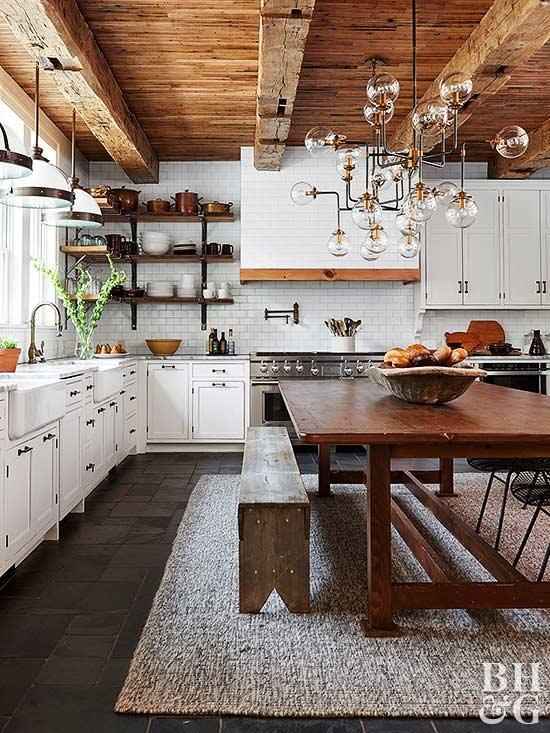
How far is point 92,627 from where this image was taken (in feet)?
7.72

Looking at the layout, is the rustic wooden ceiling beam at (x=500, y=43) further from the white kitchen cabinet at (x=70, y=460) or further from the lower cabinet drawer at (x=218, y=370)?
the lower cabinet drawer at (x=218, y=370)

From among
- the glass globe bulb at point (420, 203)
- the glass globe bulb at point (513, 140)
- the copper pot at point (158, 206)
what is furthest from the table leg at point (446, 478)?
the copper pot at point (158, 206)

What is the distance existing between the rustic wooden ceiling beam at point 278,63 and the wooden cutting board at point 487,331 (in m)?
2.91

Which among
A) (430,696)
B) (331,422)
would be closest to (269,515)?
(331,422)

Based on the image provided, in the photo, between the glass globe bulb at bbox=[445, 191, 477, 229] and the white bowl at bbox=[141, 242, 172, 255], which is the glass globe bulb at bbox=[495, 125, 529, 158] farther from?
the white bowl at bbox=[141, 242, 172, 255]

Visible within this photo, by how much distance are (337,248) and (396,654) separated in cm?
258

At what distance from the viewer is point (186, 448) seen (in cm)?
624

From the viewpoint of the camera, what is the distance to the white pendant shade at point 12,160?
289 cm

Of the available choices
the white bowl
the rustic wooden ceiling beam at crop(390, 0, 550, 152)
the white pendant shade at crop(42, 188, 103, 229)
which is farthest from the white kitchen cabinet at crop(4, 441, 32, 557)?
the white bowl

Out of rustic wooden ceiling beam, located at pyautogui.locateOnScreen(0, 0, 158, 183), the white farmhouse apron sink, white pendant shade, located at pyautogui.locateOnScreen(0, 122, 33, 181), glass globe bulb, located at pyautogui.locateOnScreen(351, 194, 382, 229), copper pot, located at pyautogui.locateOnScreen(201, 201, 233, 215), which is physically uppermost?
rustic wooden ceiling beam, located at pyautogui.locateOnScreen(0, 0, 158, 183)

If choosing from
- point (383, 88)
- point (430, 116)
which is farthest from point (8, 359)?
point (430, 116)

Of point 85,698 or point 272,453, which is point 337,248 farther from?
point 85,698

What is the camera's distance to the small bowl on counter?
630 cm

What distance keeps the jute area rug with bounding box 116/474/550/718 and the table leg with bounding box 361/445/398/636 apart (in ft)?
0.26
